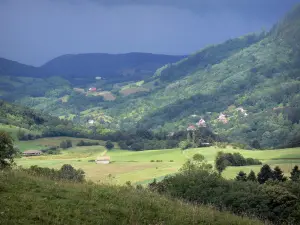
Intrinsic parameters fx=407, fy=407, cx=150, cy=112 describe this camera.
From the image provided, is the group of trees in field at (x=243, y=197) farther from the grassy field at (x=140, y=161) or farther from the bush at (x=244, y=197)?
A: the grassy field at (x=140, y=161)

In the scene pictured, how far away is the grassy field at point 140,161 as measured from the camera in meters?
67.4

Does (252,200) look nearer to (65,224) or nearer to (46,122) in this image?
(65,224)

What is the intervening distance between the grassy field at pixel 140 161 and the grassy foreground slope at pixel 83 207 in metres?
41.7

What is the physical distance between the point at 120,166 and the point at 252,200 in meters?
59.9

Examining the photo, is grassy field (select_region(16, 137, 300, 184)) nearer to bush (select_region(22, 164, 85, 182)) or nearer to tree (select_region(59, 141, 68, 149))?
tree (select_region(59, 141, 68, 149))

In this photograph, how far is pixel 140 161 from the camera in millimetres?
91375

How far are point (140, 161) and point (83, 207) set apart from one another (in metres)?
80.8

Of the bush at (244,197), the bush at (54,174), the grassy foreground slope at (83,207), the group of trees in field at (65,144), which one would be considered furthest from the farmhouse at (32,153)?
the grassy foreground slope at (83,207)

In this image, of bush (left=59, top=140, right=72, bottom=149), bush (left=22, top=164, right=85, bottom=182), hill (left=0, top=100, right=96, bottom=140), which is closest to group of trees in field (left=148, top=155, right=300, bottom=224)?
bush (left=22, top=164, right=85, bottom=182)

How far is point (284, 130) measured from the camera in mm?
167875

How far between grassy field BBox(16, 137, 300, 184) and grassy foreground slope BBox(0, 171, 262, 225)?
41650 mm

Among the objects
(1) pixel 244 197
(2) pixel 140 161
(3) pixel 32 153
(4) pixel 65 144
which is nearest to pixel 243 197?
(1) pixel 244 197

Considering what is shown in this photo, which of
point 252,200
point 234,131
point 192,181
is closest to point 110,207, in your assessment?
point 252,200

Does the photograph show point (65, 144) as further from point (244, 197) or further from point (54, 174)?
point (54, 174)
